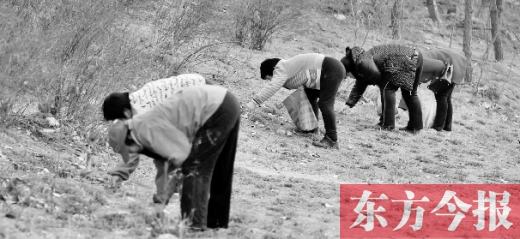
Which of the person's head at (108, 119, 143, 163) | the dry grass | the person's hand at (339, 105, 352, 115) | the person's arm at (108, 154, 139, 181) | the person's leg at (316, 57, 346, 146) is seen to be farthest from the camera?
the person's hand at (339, 105, 352, 115)

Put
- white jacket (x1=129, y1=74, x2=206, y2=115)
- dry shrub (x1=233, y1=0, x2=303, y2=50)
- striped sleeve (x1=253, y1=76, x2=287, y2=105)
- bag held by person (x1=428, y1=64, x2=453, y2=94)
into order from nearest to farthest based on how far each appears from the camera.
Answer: white jacket (x1=129, y1=74, x2=206, y2=115)
striped sleeve (x1=253, y1=76, x2=287, y2=105)
bag held by person (x1=428, y1=64, x2=453, y2=94)
dry shrub (x1=233, y1=0, x2=303, y2=50)

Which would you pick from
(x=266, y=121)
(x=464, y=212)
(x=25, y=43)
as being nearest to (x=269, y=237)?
(x=464, y=212)

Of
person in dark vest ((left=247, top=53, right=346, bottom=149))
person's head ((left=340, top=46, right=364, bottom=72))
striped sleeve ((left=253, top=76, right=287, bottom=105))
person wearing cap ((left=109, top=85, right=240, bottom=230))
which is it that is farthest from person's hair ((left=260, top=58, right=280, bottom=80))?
person wearing cap ((left=109, top=85, right=240, bottom=230))

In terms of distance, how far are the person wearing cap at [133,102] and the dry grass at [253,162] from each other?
22cm

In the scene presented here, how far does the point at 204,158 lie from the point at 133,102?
1330 mm

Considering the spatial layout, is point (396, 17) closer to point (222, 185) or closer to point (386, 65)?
point (386, 65)

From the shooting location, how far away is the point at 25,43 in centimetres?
606

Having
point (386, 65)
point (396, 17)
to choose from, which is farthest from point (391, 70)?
point (396, 17)

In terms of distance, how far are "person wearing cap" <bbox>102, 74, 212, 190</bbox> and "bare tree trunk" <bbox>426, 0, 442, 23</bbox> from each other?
1704cm

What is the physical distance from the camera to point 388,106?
10188 mm

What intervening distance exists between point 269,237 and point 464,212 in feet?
6.98

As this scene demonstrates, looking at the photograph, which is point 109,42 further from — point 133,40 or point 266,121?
point 266,121

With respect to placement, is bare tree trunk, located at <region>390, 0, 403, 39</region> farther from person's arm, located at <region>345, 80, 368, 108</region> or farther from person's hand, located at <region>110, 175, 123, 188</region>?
person's hand, located at <region>110, 175, 123, 188</region>

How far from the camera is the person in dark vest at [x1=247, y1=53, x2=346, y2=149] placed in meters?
8.65
